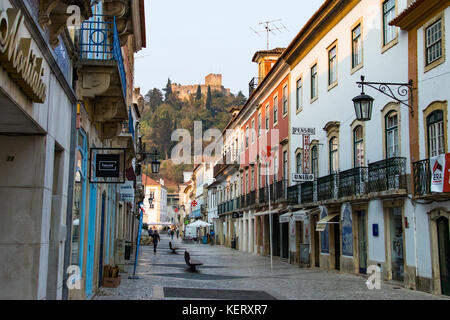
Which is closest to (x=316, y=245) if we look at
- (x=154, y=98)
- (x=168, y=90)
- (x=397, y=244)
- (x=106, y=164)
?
(x=397, y=244)

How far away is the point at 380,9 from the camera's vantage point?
18.2m

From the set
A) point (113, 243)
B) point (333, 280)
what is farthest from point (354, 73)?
point (113, 243)

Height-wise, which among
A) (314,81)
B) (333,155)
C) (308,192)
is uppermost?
(314,81)

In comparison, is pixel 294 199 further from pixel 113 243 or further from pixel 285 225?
pixel 113 243

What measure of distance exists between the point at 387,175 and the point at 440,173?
3.34 meters

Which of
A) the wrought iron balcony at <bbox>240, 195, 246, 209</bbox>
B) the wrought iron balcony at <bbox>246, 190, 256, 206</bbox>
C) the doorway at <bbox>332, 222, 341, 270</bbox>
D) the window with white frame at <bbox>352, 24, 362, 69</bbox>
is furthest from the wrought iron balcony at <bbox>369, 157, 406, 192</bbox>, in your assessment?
the wrought iron balcony at <bbox>240, 195, 246, 209</bbox>

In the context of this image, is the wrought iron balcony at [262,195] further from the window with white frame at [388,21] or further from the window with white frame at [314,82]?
the window with white frame at [388,21]

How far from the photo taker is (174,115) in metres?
163

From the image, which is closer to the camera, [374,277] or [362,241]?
[374,277]

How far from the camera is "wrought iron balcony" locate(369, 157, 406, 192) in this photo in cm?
1603

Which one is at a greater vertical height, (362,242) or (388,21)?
(388,21)

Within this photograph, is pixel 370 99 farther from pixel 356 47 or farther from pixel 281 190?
pixel 281 190

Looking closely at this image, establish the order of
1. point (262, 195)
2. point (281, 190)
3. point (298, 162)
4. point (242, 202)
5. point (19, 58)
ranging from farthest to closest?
1. point (242, 202)
2. point (262, 195)
3. point (281, 190)
4. point (298, 162)
5. point (19, 58)

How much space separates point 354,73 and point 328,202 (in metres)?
5.12
